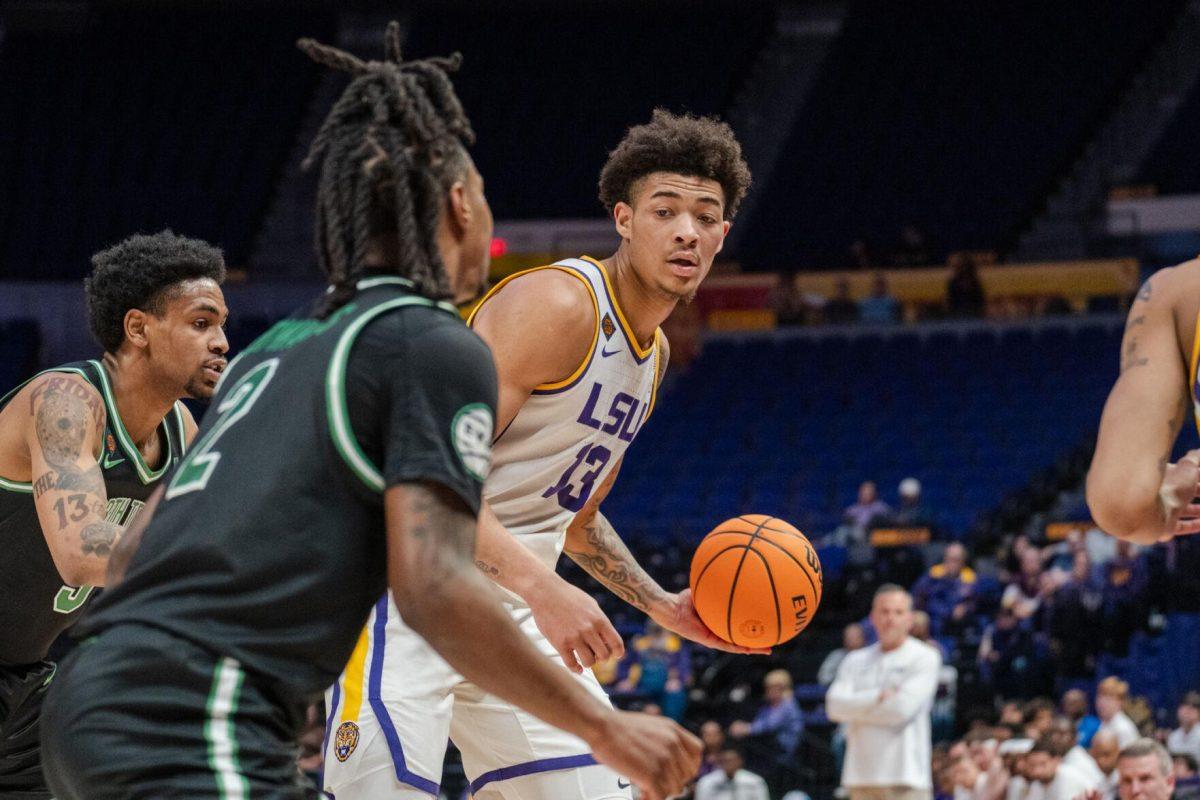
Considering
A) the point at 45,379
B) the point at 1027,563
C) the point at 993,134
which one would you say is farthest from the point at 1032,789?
the point at 993,134

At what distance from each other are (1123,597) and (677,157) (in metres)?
8.75

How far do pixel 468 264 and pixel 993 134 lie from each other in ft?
72.3

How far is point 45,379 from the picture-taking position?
432 centimetres

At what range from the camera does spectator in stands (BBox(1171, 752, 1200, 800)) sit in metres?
9.70

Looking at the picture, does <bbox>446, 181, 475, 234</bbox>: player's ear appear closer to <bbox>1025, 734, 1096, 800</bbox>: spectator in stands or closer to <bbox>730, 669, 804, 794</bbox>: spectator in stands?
<bbox>1025, 734, 1096, 800</bbox>: spectator in stands

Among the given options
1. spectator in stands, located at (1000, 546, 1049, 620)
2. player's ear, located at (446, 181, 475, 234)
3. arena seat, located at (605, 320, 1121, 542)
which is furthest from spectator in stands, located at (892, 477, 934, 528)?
player's ear, located at (446, 181, 475, 234)

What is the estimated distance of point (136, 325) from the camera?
454 cm

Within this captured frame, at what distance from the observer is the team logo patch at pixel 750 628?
15.5ft

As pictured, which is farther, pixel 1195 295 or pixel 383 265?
pixel 1195 295

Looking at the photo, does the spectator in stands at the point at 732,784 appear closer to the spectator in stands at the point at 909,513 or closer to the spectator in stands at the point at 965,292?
the spectator in stands at the point at 909,513

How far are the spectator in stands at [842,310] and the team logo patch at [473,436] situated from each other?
62.1ft

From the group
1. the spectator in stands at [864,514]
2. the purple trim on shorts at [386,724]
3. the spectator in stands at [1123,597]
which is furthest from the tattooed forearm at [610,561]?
the spectator in stands at [864,514]

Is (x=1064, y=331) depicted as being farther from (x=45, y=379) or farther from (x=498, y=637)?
(x=498, y=637)

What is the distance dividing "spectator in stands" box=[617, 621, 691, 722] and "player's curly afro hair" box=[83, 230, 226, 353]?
8.13 metres
